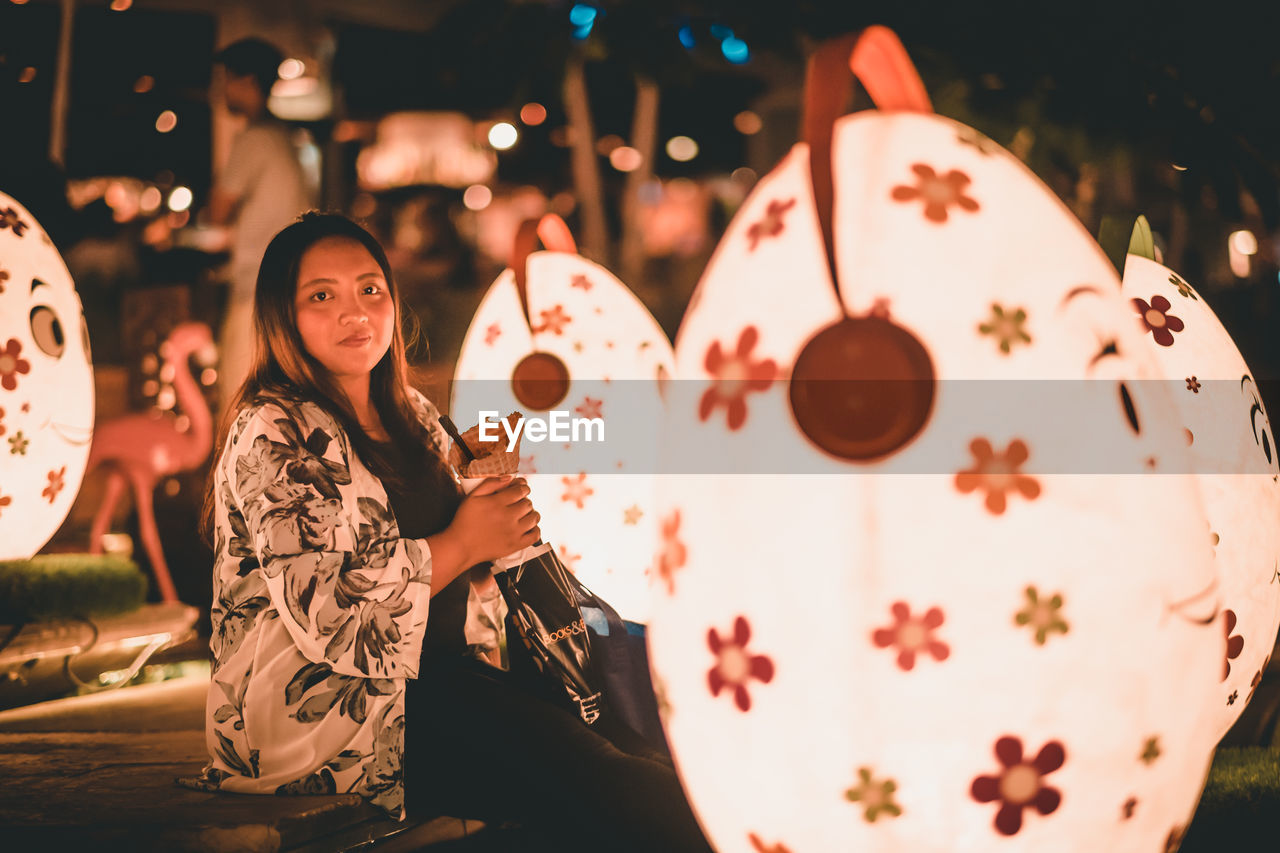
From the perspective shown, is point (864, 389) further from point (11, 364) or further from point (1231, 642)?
point (11, 364)

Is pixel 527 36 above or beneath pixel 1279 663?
above

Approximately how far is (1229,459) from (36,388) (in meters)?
2.93

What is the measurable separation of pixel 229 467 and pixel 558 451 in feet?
3.12

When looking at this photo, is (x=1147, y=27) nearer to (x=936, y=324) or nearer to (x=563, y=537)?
(x=936, y=324)

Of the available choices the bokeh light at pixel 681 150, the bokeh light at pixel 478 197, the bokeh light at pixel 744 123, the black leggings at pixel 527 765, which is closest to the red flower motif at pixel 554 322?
the black leggings at pixel 527 765

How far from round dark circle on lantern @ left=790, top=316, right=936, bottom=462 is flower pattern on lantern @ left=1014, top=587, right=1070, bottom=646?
215mm

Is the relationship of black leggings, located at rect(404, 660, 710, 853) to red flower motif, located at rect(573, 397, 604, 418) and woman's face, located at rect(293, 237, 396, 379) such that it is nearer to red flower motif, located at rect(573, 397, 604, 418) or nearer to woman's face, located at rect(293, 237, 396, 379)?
woman's face, located at rect(293, 237, 396, 379)

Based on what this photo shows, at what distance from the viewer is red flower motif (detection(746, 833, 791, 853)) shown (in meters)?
1.38

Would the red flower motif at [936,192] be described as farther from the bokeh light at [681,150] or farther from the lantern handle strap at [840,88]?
the bokeh light at [681,150]

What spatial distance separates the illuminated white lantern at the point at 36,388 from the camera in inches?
125

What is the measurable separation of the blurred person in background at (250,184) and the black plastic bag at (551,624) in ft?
10.9

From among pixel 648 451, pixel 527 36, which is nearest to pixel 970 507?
pixel 648 451

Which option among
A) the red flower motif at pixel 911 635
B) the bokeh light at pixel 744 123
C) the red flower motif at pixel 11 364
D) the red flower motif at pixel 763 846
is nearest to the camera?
the red flower motif at pixel 911 635

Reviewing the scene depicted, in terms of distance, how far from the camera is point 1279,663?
398 cm
